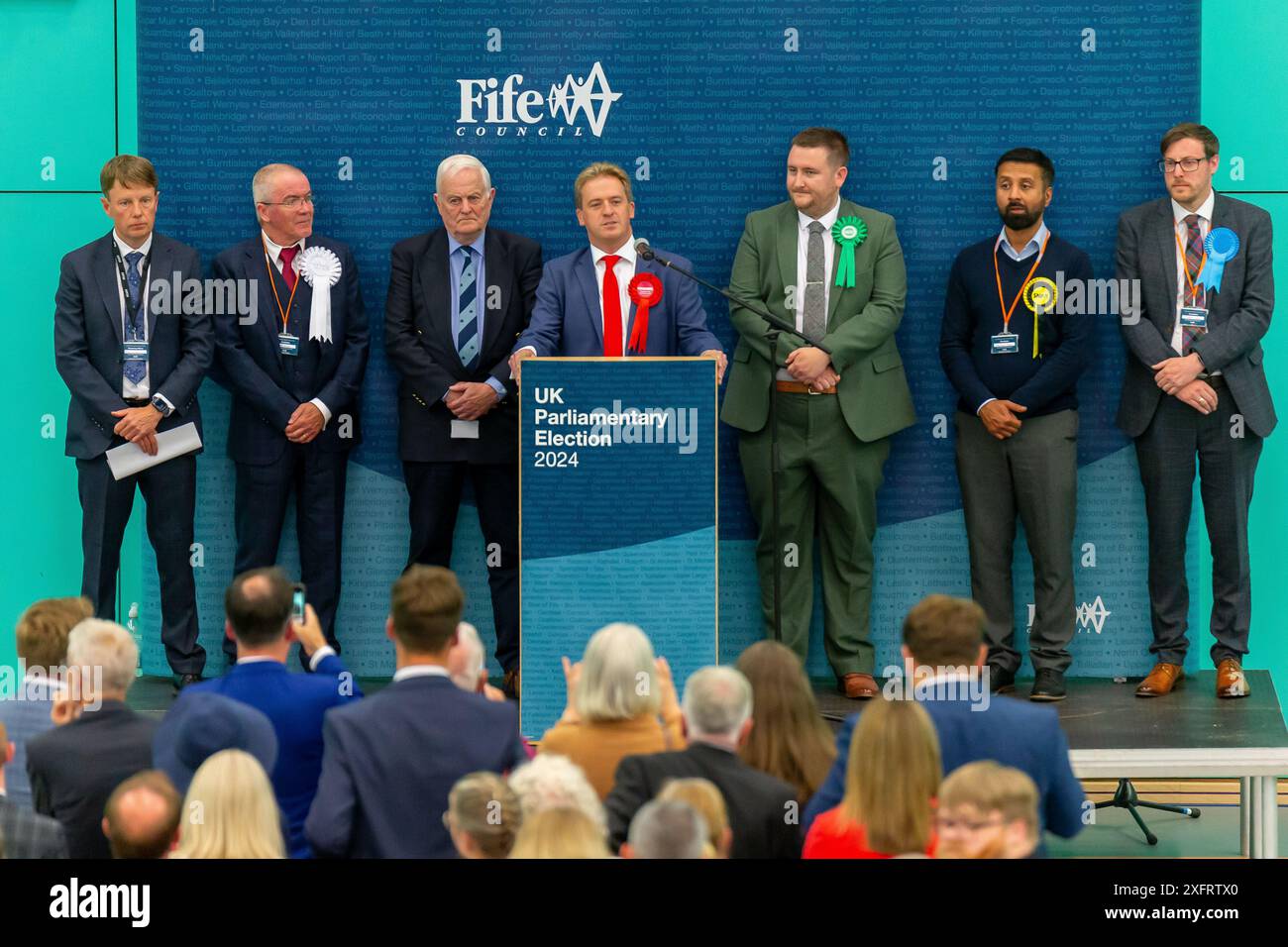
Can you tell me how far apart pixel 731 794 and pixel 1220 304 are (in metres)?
3.72

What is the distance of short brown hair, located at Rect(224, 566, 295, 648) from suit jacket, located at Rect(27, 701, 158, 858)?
0.34 metres

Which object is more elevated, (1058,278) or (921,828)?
(1058,278)

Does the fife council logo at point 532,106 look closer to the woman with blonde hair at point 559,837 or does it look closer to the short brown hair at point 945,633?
the short brown hair at point 945,633

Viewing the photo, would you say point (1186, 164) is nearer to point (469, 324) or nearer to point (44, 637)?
point (469, 324)

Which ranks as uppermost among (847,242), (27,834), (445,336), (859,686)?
(847,242)

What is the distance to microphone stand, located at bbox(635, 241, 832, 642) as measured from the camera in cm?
620

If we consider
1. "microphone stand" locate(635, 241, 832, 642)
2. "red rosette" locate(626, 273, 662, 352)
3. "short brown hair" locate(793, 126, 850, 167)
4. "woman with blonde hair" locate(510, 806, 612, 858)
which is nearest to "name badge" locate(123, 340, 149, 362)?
"red rosette" locate(626, 273, 662, 352)

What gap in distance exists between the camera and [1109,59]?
7.40m

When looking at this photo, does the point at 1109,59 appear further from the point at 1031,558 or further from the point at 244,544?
the point at 244,544

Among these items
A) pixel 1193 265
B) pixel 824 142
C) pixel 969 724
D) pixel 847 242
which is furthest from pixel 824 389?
pixel 969 724

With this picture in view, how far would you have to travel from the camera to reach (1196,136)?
7016 mm

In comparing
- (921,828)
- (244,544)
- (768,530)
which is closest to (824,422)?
(768,530)

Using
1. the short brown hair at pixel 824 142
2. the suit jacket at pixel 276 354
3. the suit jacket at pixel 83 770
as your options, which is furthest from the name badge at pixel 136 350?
the suit jacket at pixel 83 770

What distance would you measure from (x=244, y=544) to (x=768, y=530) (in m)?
2.05
